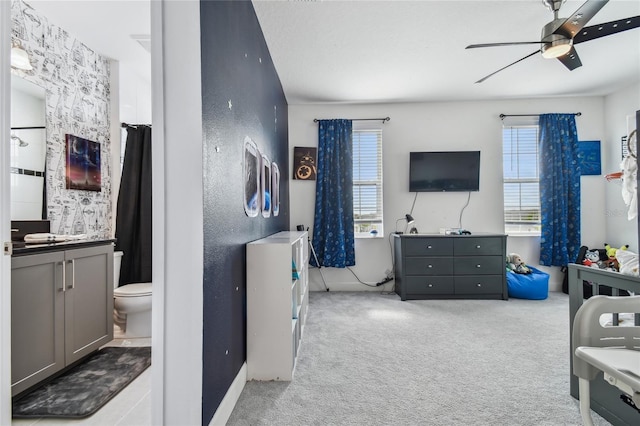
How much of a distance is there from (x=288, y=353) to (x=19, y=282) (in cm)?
150

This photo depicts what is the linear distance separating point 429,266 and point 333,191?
5.11 ft

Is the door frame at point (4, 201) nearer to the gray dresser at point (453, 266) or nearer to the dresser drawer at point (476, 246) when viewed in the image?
the gray dresser at point (453, 266)

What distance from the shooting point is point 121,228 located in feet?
9.86

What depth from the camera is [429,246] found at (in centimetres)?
371

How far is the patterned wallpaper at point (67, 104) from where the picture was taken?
7.31 ft

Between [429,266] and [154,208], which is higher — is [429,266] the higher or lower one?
the lower one

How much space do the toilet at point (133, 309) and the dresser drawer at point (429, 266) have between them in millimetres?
2775

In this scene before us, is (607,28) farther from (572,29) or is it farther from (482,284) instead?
(482,284)

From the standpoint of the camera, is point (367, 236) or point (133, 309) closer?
point (133, 309)

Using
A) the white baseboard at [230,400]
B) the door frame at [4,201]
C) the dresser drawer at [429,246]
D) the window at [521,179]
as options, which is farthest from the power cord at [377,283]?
the door frame at [4,201]

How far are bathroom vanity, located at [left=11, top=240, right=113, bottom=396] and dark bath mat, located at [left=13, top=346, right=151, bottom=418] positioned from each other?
82 millimetres

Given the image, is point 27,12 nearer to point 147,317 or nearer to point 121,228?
point 121,228

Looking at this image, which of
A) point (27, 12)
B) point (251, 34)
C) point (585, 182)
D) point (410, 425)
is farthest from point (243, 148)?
point (585, 182)

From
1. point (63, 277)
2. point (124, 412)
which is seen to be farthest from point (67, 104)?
point (124, 412)
